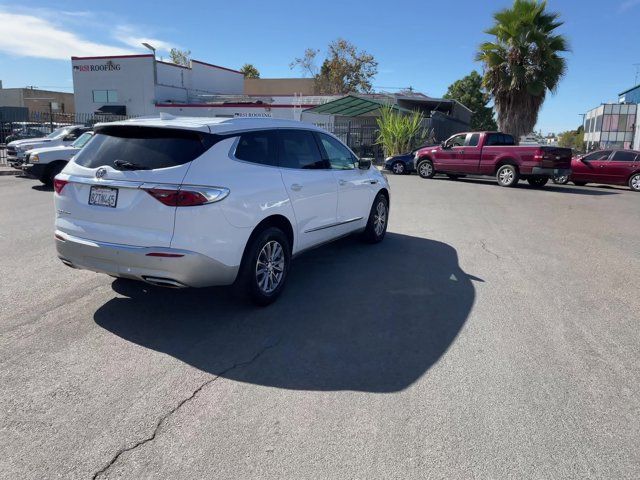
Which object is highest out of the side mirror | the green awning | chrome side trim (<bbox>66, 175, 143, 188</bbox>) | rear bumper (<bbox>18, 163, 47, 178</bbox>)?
the green awning

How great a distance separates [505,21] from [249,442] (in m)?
25.7

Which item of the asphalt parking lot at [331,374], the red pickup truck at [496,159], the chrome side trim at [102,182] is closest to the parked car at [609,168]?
the red pickup truck at [496,159]

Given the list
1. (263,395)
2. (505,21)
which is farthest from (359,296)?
(505,21)

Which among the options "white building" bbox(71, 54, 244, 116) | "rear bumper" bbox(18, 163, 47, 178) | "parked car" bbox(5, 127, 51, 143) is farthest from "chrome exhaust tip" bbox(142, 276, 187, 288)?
"white building" bbox(71, 54, 244, 116)

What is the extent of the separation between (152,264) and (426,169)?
57.5ft

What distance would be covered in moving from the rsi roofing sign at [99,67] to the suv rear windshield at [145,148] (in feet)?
141

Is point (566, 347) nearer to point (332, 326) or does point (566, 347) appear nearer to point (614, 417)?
point (614, 417)

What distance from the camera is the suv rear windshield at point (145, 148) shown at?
14.1 ft

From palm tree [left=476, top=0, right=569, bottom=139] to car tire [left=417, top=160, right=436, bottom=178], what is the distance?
708cm

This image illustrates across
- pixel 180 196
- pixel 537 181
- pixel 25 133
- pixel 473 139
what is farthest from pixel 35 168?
pixel 25 133

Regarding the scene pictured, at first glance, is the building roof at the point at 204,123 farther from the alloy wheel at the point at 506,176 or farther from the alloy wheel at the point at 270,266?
the alloy wheel at the point at 506,176

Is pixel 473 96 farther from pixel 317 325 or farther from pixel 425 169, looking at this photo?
pixel 317 325

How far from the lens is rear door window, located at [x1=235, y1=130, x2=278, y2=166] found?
15.6 feet

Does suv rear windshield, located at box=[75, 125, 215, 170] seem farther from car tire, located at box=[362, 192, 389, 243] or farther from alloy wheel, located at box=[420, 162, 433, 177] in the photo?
alloy wheel, located at box=[420, 162, 433, 177]
